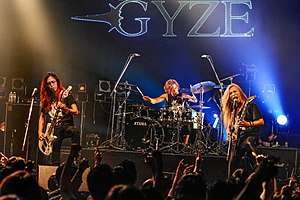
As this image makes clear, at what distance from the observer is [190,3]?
51.0ft

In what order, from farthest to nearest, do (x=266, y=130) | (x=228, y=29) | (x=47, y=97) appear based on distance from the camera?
(x=228, y=29), (x=266, y=130), (x=47, y=97)

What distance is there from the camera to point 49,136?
37.6 ft

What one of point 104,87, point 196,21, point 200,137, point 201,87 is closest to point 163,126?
point 200,137

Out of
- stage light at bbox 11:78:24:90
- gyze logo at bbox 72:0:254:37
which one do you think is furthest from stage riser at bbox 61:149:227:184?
gyze logo at bbox 72:0:254:37

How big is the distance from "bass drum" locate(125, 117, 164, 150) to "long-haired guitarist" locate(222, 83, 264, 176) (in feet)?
8.52

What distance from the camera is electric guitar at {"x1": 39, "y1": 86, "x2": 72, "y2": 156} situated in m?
11.3

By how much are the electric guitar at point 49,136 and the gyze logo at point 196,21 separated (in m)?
4.75

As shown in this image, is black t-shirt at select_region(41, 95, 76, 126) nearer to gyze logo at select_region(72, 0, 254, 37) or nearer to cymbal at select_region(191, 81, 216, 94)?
cymbal at select_region(191, 81, 216, 94)

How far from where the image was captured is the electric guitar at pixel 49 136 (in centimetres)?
1132

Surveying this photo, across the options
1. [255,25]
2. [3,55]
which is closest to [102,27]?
[3,55]

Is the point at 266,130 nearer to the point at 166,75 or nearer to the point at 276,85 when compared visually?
the point at 276,85

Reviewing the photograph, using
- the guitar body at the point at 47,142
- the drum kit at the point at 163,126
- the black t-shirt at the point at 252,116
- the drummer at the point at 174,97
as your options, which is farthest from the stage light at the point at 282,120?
the guitar body at the point at 47,142

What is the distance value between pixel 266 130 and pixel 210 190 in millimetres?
10760

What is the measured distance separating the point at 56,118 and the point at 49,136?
0.39 metres
